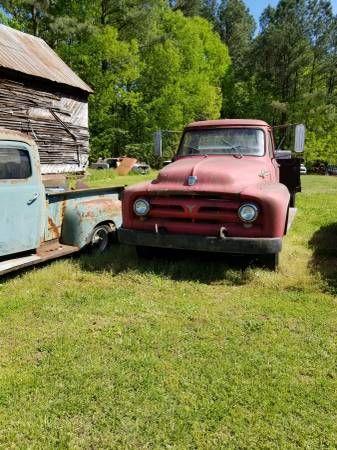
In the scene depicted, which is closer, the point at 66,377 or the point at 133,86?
the point at 66,377

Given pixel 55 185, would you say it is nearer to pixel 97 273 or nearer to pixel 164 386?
pixel 97 273

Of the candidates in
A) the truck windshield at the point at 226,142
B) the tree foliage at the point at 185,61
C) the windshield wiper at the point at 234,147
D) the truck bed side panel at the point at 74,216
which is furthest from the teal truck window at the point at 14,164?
the tree foliage at the point at 185,61

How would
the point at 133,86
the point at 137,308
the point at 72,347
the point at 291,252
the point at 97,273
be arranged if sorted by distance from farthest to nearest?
the point at 133,86, the point at 291,252, the point at 97,273, the point at 137,308, the point at 72,347

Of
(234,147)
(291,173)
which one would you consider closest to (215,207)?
(234,147)

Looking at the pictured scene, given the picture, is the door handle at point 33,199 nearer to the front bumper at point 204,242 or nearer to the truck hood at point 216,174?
the front bumper at point 204,242

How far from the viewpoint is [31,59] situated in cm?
1778

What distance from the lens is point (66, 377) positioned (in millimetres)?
3383

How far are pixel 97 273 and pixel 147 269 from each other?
0.66m

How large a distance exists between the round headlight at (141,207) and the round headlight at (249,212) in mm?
1279

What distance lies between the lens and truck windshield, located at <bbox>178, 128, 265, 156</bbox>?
22.3 ft

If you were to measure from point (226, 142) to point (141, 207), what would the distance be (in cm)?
192

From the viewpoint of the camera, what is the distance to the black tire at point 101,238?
6910 mm

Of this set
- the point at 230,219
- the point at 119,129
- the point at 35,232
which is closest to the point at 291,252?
the point at 230,219

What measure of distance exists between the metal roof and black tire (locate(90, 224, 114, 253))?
1067 centimetres
